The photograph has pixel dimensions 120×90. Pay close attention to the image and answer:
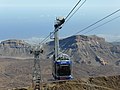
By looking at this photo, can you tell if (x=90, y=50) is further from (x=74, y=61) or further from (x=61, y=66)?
(x=61, y=66)

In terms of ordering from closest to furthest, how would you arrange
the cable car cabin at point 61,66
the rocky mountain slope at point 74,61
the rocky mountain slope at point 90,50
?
the cable car cabin at point 61,66
the rocky mountain slope at point 74,61
the rocky mountain slope at point 90,50

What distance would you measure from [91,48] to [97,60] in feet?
43.9

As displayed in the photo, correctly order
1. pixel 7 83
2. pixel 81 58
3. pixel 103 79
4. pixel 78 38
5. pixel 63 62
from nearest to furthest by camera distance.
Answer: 1. pixel 63 62
2. pixel 103 79
3. pixel 7 83
4. pixel 81 58
5. pixel 78 38

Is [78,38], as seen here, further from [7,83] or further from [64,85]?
[64,85]

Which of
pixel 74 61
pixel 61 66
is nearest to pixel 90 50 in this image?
pixel 74 61

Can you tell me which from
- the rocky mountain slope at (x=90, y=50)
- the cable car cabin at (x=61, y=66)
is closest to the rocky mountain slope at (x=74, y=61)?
the rocky mountain slope at (x=90, y=50)

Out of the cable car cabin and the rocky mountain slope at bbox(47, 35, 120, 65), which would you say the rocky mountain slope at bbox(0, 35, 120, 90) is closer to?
the rocky mountain slope at bbox(47, 35, 120, 65)

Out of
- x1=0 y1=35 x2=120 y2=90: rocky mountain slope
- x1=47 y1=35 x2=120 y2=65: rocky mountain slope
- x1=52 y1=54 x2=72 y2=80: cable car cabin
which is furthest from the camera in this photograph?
x1=47 y1=35 x2=120 y2=65: rocky mountain slope

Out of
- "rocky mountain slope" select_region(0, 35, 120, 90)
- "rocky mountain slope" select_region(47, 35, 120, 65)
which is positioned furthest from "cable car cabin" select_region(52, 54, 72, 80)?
"rocky mountain slope" select_region(47, 35, 120, 65)

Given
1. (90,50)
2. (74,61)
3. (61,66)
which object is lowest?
(61,66)

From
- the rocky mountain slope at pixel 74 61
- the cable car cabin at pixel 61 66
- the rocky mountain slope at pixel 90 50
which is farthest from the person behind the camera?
the rocky mountain slope at pixel 90 50

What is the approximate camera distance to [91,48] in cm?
16900

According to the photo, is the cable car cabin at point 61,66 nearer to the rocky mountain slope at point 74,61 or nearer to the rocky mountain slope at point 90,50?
the rocky mountain slope at point 74,61

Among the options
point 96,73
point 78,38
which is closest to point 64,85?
point 96,73
